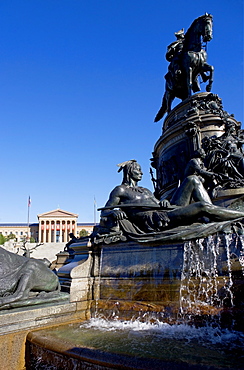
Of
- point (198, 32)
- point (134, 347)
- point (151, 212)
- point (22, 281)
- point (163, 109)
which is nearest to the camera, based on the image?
point (134, 347)

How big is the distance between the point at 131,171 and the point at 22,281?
13.8 feet

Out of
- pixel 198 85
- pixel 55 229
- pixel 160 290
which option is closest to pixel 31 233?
pixel 55 229

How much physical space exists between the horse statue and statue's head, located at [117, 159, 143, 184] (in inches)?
339

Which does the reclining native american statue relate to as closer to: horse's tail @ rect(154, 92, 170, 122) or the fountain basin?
the fountain basin

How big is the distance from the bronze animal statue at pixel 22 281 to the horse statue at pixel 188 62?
498 inches

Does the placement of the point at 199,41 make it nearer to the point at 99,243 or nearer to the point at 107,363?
the point at 99,243

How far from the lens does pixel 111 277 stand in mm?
6598

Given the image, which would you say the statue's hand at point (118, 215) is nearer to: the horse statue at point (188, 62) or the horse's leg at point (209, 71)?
the horse statue at point (188, 62)

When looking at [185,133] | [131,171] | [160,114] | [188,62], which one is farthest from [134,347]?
[160,114]

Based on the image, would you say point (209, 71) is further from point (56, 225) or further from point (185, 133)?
point (56, 225)

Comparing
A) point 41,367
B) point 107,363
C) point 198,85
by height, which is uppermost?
point 198,85

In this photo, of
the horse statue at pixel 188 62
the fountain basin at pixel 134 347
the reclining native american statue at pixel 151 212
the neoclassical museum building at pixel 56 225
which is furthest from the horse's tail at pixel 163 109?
the neoclassical museum building at pixel 56 225

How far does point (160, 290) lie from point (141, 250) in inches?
39.3

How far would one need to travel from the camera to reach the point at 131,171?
828cm
